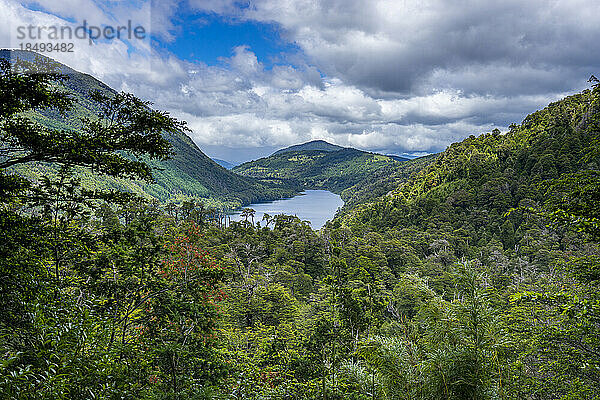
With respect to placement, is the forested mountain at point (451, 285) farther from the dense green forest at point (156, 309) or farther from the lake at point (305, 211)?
the lake at point (305, 211)

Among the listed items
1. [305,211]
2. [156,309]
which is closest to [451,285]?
[156,309]

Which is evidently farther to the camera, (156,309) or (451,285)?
(451,285)

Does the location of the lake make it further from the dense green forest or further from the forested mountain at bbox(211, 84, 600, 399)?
the dense green forest

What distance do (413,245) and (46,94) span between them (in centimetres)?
5226

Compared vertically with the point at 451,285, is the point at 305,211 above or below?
above

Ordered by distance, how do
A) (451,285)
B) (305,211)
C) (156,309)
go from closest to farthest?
(156,309)
(451,285)
(305,211)

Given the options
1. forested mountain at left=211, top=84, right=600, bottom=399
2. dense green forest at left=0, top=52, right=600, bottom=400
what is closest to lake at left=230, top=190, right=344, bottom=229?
forested mountain at left=211, top=84, right=600, bottom=399

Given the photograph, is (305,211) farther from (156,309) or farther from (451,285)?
(156,309)

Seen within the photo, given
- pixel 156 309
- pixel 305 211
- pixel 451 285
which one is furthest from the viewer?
pixel 305 211

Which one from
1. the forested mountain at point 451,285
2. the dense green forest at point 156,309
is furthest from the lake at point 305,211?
the dense green forest at point 156,309

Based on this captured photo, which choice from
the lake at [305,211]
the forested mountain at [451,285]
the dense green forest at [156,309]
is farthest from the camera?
the lake at [305,211]

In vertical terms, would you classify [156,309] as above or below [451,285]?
above

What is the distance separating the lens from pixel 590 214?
205 inches

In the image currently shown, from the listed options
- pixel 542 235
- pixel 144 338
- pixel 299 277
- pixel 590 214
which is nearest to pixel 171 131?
pixel 144 338
